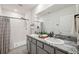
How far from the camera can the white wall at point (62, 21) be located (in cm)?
189

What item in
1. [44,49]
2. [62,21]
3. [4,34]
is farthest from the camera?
[4,34]

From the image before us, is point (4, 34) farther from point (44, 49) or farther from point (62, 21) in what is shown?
point (62, 21)

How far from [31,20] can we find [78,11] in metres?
3.16

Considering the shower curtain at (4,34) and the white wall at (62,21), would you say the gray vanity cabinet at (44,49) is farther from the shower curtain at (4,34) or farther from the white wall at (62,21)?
the shower curtain at (4,34)

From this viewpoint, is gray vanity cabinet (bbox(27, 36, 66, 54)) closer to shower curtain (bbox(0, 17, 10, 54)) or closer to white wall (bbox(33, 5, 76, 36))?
white wall (bbox(33, 5, 76, 36))

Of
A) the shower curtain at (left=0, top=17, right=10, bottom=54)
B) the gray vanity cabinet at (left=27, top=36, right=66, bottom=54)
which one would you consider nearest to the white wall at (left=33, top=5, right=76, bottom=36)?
the gray vanity cabinet at (left=27, top=36, right=66, bottom=54)

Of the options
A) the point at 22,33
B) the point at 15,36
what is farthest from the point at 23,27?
the point at 15,36

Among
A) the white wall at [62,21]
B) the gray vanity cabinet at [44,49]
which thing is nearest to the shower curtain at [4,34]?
the gray vanity cabinet at [44,49]

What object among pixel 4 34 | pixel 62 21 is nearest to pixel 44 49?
pixel 62 21

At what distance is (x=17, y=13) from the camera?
5.12 m

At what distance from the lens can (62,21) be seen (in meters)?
2.23
